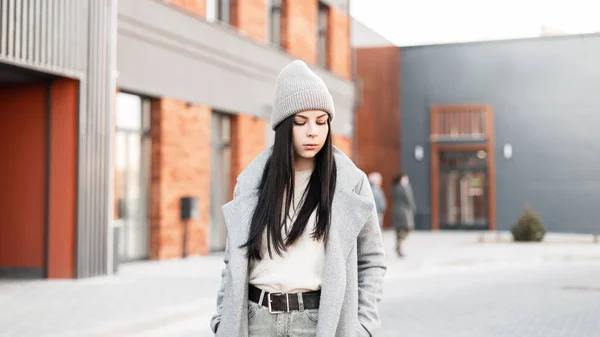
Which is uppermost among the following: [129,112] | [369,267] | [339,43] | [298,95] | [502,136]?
[339,43]

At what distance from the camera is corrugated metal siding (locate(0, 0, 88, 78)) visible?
11.2 metres

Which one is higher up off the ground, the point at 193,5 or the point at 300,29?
the point at 300,29

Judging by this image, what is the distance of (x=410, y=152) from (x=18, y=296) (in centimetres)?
2392

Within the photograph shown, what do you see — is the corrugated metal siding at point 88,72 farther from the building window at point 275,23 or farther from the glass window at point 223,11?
the building window at point 275,23

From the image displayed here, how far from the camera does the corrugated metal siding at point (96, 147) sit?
12.6 meters

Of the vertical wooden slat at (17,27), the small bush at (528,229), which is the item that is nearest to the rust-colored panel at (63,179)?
the vertical wooden slat at (17,27)

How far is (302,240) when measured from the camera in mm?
2965

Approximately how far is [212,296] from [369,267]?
24.7ft

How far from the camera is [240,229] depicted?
119 inches

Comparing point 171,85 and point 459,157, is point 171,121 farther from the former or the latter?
point 459,157

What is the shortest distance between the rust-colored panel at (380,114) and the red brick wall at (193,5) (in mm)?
13894

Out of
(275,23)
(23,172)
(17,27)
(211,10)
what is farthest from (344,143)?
(17,27)

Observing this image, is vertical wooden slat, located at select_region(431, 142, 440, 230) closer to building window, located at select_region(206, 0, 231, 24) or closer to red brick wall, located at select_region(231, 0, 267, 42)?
red brick wall, located at select_region(231, 0, 267, 42)

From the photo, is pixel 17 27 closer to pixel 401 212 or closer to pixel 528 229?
pixel 401 212
